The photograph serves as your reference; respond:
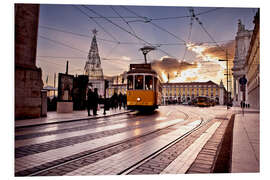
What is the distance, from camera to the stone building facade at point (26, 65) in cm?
1001

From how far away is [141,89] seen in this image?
13.8 metres

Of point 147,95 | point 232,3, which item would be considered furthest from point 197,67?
point 232,3

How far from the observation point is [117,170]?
123 inches

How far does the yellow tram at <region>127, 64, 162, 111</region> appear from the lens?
539 inches

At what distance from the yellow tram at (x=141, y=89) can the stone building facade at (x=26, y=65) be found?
5762 millimetres

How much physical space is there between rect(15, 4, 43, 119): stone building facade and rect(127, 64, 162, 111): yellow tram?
5762 millimetres

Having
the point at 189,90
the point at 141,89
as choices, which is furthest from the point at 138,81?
the point at 189,90

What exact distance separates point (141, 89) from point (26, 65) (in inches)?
274

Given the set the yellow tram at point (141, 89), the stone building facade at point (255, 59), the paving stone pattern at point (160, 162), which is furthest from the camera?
the yellow tram at point (141, 89)

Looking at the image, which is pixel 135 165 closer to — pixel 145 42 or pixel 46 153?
pixel 46 153

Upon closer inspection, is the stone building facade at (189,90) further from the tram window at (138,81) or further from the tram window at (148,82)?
the tram window at (138,81)

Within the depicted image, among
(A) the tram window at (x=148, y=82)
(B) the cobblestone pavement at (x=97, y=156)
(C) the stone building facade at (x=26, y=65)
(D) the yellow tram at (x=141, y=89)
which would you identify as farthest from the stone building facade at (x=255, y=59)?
(C) the stone building facade at (x=26, y=65)

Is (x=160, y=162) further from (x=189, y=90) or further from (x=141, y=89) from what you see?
(x=189, y=90)
